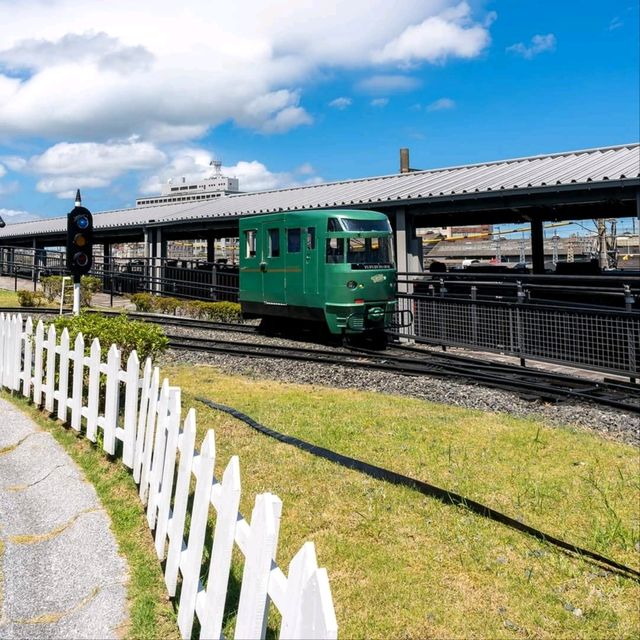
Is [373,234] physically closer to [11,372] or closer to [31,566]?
[11,372]

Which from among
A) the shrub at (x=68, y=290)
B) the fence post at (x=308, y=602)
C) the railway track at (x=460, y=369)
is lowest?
the railway track at (x=460, y=369)

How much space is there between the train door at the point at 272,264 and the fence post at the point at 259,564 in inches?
520

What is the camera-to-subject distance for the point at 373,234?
14695 millimetres

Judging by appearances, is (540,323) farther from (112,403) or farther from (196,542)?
(196,542)

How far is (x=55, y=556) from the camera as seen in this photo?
13.1 feet

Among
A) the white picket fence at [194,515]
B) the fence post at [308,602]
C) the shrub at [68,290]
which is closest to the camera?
the fence post at [308,602]

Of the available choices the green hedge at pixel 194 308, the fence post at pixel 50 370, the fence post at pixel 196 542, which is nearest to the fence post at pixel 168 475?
the fence post at pixel 196 542

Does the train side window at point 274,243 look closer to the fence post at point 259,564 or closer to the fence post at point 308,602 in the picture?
the fence post at point 259,564

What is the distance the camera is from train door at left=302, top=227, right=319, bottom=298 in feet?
47.3

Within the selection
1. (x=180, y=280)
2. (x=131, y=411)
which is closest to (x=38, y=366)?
(x=131, y=411)

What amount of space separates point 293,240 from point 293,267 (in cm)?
65

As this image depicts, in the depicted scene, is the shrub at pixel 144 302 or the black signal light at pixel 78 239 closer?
the black signal light at pixel 78 239

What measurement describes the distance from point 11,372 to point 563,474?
7.18 m

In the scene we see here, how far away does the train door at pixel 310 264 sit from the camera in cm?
1441
